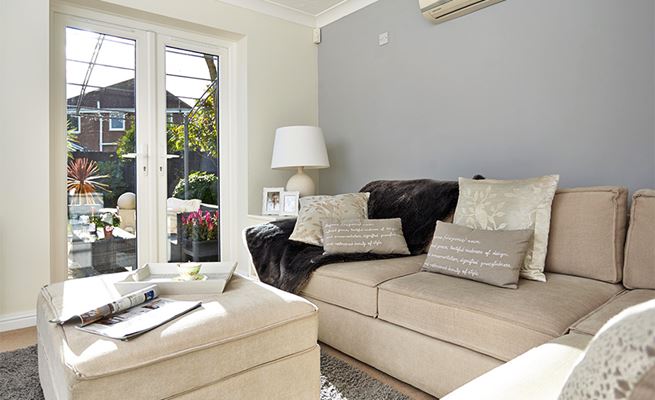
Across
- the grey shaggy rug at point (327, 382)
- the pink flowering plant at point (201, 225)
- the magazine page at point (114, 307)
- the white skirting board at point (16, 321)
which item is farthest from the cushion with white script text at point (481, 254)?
the white skirting board at point (16, 321)

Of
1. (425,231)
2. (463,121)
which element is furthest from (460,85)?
Answer: (425,231)

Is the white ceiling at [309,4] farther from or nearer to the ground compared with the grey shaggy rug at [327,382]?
farther from the ground

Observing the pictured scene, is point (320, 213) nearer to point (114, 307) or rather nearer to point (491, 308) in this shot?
point (491, 308)

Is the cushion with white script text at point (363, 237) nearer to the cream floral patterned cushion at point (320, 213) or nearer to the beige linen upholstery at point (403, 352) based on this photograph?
the cream floral patterned cushion at point (320, 213)

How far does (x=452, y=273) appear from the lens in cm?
192

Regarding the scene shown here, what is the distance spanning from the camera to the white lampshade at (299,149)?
3340mm

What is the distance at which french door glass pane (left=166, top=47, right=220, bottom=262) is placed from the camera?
343cm

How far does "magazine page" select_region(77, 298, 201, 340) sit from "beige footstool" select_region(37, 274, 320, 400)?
3cm

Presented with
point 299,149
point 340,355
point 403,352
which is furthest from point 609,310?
point 299,149

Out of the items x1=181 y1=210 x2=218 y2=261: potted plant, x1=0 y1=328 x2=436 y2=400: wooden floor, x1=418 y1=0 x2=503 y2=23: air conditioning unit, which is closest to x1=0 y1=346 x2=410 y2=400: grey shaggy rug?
x1=0 y1=328 x2=436 y2=400: wooden floor

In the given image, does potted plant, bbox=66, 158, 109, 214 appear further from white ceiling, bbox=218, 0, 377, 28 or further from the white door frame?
white ceiling, bbox=218, 0, 377, 28

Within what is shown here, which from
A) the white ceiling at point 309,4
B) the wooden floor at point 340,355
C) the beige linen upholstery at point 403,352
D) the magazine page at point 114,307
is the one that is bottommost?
the wooden floor at point 340,355

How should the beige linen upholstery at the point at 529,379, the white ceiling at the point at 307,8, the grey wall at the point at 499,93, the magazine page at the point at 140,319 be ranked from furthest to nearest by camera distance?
the white ceiling at the point at 307,8
the grey wall at the point at 499,93
the magazine page at the point at 140,319
the beige linen upholstery at the point at 529,379

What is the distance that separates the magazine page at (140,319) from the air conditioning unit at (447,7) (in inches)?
96.8
